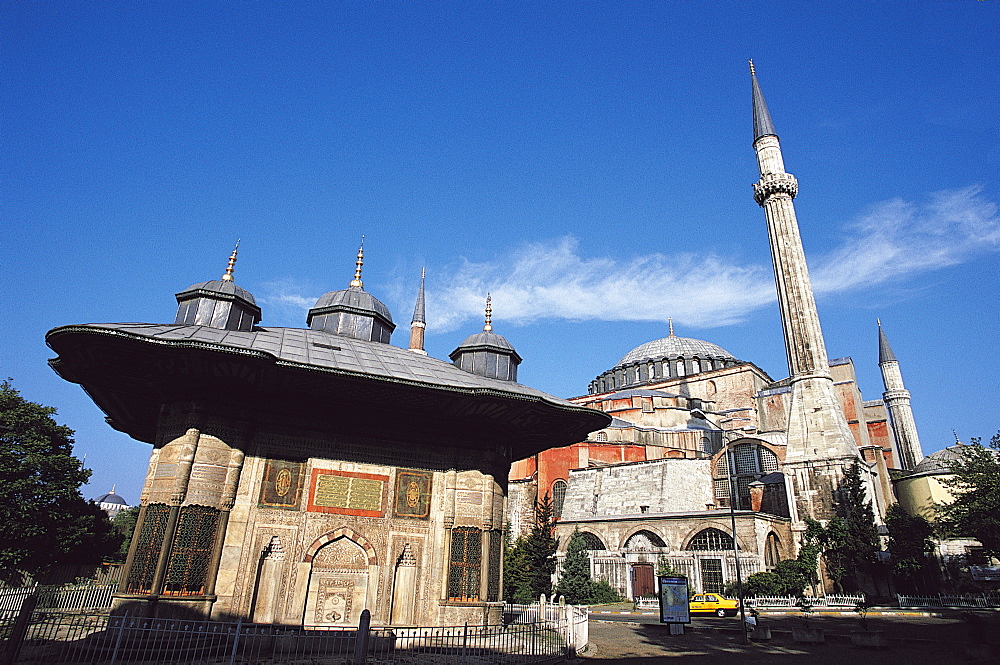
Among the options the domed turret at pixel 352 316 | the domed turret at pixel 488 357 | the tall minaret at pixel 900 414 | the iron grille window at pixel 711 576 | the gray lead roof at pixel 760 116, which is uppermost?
the gray lead roof at pixel 760 116

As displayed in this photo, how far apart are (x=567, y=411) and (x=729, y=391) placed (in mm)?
45337

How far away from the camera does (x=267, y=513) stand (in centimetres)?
1195

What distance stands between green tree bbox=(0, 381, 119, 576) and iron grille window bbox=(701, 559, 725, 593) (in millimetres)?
29996

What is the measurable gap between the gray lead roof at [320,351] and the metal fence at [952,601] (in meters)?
21.2

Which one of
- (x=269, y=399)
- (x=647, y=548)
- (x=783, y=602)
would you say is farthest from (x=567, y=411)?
(x=647, y=548)

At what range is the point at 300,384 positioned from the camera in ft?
39.3

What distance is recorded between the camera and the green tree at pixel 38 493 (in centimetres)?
2198

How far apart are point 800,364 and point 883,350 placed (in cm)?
3745

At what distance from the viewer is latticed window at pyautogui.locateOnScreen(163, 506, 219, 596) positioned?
10.5 meters

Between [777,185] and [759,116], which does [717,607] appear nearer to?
[777,185]

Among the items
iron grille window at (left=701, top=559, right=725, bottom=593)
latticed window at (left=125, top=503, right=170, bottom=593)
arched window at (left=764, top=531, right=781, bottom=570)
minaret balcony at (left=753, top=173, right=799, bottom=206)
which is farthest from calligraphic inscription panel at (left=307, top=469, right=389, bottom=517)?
minaret balcony at (left=753, top=173, right=799, bottom=206)

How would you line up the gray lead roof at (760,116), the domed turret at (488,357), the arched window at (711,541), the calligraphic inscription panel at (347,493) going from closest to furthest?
the calligraphic inscription panel at (347,493) → the domed turret at (488,357) → the arched window at (711,541) → the gray lead roof at (760,116)

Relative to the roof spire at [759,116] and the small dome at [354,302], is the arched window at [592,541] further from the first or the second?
the roof spire at [759,116]

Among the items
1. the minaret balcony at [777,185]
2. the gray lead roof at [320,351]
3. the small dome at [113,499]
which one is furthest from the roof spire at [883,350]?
the small dome at [113,499]
